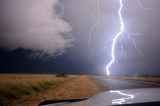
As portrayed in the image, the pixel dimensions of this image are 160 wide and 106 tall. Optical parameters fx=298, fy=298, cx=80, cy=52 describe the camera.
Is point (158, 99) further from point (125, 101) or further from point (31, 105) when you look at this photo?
point (31, 105)

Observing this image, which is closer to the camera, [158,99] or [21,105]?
[158,99]

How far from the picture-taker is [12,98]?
15516mm

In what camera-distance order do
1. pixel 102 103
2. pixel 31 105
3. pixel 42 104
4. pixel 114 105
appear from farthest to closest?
pixel 31 105
pixel 42 104
pixel 102 103
pixel 114 105

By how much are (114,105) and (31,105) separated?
35.6 ft

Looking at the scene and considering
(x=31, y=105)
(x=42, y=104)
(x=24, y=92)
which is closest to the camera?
(x=42, y=104)

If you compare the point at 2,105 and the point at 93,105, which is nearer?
the point at 93,105

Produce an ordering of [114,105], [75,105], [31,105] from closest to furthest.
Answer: [114,105] → [75,105] → [31,105]

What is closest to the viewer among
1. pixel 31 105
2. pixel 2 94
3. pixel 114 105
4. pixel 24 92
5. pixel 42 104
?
pixel 114 105

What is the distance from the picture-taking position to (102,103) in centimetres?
Result: 210

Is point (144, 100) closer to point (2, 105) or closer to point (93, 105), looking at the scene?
point (93, 105)

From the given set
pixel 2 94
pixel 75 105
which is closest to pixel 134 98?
pixel 75 105

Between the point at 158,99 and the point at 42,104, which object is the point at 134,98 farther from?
the point at 42,104

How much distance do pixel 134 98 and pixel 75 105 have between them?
1.53ft

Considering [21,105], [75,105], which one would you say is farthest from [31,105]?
[75,105]
